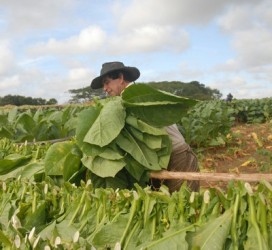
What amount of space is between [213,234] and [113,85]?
8.71ft

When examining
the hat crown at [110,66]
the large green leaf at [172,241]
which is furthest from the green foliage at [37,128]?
the large green leaf at [172,241]

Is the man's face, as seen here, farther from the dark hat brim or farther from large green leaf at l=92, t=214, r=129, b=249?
large green leaf at l=92, t=214, r=129, b=249

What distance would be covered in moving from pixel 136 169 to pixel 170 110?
0.41 metres

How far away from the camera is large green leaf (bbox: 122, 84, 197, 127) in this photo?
259 cm

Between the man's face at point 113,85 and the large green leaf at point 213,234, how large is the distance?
2.46 m

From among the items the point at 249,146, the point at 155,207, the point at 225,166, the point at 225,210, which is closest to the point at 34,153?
the point at 155,207

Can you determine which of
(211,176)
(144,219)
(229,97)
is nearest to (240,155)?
(211,176)

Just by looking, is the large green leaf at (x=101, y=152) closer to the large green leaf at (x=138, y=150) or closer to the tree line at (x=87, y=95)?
the large green leaf at (x=138, y=150)

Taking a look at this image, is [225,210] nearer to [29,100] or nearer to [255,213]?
[255,213]

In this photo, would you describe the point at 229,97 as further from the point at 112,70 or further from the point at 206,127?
the point at 112,70

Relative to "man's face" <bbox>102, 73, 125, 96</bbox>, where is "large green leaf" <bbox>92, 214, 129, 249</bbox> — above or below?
below

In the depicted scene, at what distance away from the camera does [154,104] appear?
2592mm

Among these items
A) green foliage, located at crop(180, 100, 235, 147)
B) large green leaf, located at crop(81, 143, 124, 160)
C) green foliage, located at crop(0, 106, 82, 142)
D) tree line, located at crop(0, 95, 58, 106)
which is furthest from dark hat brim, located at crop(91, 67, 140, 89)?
tree line, located at crop(0, 95, 58, 106)

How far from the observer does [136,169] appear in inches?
102
